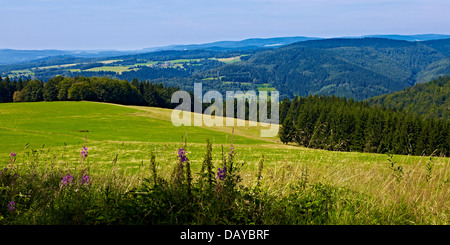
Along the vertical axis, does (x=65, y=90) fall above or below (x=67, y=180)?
below

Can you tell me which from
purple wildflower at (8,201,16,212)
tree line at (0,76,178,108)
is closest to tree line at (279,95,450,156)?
tree line at (0,76,178,108)

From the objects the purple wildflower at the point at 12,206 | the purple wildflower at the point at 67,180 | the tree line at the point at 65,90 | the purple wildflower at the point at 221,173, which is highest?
the purple wildflower at the point at 221,173

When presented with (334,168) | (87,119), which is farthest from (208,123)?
(334,168)

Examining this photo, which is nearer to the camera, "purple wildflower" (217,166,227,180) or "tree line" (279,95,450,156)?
"purple wildflower" (217,166,227,180)

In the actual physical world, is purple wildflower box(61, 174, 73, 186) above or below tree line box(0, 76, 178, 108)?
above

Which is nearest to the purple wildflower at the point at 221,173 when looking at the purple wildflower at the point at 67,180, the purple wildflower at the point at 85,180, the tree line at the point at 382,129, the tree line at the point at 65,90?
the purple wildflower at the point at 85,180

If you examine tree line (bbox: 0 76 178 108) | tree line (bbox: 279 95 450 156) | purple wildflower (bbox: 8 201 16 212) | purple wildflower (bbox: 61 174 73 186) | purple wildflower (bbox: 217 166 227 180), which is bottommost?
tree line (bbox: 279 95 450 156)

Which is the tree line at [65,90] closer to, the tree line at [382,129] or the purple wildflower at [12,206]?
the tree line at [382,129]

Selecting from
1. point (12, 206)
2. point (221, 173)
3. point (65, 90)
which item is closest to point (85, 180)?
point (12, 206)

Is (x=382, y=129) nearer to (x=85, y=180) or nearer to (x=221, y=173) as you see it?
(x=221, y=173)

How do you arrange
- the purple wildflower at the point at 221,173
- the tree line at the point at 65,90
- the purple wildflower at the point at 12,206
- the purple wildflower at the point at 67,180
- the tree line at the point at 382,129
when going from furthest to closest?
the tree line at the point at 65,90 < the tree line at the point at 382,129 < the purple wildflower at the point at 67,180 < the purple wildflower at the point at 221,173 < the purple wildflower at the point at 12,206

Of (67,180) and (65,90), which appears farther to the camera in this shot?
(65,90)

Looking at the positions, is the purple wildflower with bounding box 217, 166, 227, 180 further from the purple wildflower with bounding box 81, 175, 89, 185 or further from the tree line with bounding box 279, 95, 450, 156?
the tree line with bounding box 279, 95, 450, 156
